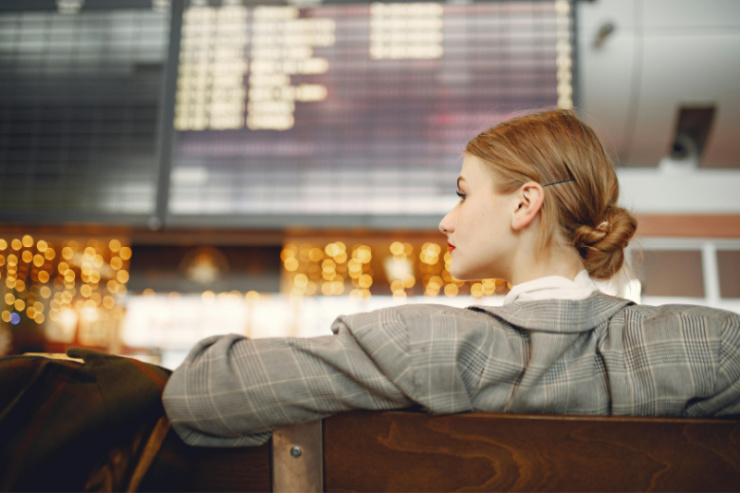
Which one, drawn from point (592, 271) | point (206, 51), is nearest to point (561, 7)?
point (206, 51)

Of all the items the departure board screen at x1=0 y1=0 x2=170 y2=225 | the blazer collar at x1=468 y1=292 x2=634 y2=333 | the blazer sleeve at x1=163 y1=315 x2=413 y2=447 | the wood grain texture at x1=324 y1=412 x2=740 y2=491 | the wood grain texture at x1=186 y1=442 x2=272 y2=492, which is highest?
the departure board screen at x1=0 y1=0 x2=170 y2=225

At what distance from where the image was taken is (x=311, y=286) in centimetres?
193

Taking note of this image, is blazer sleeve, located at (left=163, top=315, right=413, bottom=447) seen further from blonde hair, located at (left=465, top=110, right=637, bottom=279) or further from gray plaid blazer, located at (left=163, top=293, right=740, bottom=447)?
blonde hair, located at (left=465, top=110, right=637, bottom=279)

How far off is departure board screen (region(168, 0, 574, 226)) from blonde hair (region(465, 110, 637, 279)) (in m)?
0.82

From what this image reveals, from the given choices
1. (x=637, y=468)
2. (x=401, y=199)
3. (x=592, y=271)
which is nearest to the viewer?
(x=637, y=468)

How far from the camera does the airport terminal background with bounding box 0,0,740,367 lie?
1.53 metres

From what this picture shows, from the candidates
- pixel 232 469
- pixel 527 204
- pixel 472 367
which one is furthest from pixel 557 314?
pixel 232 469

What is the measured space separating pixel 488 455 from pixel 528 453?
0.03 metres

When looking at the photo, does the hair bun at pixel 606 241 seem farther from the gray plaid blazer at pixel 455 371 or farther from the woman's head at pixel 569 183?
the gray plaid blazer at pixel 455 371

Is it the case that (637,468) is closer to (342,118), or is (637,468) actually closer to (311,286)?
(342,118)

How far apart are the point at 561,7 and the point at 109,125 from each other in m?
1.37

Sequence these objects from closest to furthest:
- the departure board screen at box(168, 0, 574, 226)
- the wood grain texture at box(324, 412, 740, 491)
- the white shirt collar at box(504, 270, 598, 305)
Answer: the wood grain texture at box(324, 412, 740, 491) < the white shirt collar at box(504, 270, 598, 305) < the departure board screen at box(168, 0, 574, 226)

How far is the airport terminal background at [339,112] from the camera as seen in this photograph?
1531 millimetres

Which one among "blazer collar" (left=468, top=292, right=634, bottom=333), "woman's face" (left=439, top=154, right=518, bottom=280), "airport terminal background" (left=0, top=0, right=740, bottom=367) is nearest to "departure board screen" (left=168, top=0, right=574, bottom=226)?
"airport terminal background" (left=0, top=0, right=740, bottom=367)
